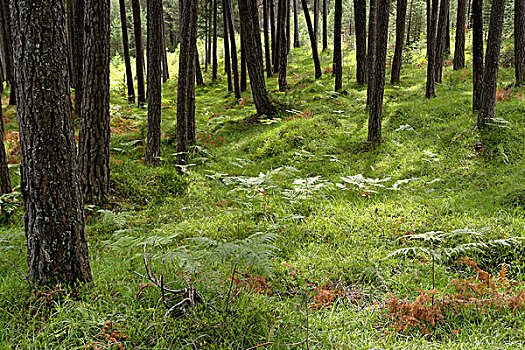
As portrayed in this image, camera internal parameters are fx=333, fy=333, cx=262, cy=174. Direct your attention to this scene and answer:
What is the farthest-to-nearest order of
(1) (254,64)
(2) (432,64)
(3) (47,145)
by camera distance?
(1) (254,64)
(2) (432,64)
(3) (47,145)

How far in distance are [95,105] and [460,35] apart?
57.7 feet

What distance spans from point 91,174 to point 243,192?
10.1 feet

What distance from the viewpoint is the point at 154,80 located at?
8656 millimetres

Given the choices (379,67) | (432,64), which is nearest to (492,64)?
(379,67)

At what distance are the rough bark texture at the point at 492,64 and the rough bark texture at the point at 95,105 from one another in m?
8.57

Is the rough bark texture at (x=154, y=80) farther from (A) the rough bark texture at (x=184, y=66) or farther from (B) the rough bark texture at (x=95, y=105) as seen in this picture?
(B) the rough bark texture at (x=95, y=105)

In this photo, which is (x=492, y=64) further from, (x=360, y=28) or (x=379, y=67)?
(x=360, y=28)

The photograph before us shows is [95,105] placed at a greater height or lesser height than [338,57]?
lesser

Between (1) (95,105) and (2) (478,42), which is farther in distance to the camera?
(2) (478,42)

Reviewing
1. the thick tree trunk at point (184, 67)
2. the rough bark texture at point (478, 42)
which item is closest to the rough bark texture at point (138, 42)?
the thick tree trunk at point (184, 67)

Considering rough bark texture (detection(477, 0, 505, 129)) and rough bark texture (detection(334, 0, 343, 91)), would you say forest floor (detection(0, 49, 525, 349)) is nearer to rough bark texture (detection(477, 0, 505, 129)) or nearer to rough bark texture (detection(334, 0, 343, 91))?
rough bark texture (detection(477, 0, 505, 129))

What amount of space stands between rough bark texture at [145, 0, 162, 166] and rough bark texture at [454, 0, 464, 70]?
1483 centimetres

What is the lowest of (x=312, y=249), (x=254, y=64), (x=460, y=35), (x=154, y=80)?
(x=312, y=249)

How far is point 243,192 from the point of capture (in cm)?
743
